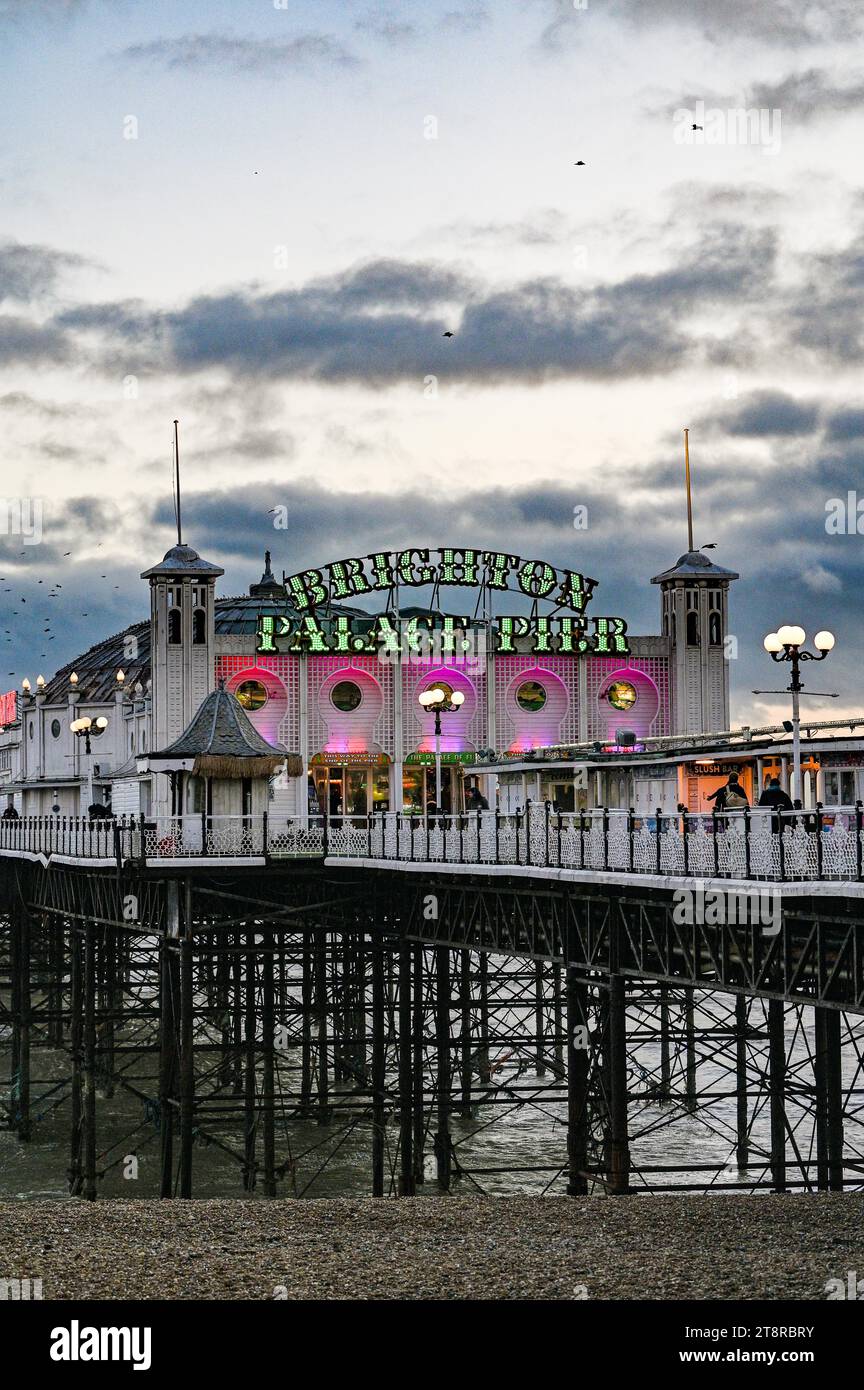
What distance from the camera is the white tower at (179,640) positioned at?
2987 inches

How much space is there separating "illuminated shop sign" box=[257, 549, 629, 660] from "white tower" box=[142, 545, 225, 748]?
8.18ft

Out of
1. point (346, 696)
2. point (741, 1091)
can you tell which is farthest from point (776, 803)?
point (346, 696)

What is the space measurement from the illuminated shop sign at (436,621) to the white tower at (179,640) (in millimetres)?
2493

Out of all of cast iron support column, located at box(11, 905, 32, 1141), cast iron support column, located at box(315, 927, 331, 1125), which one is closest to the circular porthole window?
cast iron support column, located at box(11, 905, 32, 1141)

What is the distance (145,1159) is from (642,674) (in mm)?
38780

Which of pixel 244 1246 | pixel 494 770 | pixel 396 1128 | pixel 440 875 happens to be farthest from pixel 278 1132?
pixel 244 1246

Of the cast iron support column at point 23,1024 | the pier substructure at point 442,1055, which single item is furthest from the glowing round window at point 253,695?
the pier substructure at point 442,1055

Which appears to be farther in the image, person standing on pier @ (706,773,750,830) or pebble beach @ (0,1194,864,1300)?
person standing on pier @ (706,773,750,830)

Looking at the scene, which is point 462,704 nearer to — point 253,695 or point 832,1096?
point 253,695

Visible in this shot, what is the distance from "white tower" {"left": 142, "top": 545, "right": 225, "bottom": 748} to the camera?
75.9m

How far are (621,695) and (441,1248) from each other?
57.2 meters

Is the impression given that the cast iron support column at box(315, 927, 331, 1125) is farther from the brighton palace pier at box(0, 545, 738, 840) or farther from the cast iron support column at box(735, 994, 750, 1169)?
the brighton palace pier at box(0, 545, 738, 840)

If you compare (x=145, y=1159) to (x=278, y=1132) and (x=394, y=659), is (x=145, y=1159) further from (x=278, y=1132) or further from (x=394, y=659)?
(x=394, y=659)
